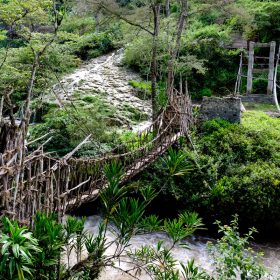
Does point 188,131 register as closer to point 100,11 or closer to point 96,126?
point 96,126

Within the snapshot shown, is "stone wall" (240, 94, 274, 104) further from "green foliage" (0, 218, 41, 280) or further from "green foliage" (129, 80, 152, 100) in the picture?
"green foliage" (0, 218, 41, 280)

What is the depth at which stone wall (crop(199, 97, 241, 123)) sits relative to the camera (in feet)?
20.5

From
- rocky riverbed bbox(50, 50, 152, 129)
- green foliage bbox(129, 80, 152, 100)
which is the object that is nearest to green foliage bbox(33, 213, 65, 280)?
rocky riverbed bbox(50, 50, 152, 129)

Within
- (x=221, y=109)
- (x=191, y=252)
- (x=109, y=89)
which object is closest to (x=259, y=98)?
(x=221, y=109)

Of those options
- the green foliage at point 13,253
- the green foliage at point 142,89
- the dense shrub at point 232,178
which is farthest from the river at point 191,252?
the green foliage at point 142,89

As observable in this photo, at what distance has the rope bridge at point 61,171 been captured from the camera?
2156mm

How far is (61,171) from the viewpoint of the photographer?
3326 mm

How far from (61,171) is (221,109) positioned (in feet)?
13.0

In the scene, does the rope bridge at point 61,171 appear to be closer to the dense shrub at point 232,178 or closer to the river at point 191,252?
the dense shrub at point 232,178

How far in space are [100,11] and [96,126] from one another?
99.2 inches

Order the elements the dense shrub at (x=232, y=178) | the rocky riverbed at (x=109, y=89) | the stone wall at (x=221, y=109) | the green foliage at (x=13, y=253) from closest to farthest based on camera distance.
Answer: the green foliage at (x=13, y=253), the dense shrub at (x=232, y=178), the stone wall at (x=221, y=109), the rocky riverbed at (x=109, y=89)

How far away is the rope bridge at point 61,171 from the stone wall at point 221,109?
1.06 ft

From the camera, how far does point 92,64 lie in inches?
489

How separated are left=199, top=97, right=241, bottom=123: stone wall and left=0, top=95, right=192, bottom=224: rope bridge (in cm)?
32
